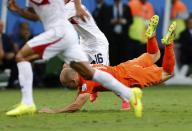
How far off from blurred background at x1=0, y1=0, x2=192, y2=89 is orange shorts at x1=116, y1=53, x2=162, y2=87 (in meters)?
7.76

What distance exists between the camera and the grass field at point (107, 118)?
9.94 m

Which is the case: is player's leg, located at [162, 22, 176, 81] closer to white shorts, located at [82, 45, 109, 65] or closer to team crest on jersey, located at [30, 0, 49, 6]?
white shorts, located at [82, 45, 109, 65]

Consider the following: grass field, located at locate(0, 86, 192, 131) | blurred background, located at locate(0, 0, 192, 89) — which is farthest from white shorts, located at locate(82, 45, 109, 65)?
blurred background, located at locate(0, 0, 192, 89)

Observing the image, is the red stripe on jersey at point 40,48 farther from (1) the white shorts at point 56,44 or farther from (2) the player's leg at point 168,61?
(2) the player's leg at point 168,61

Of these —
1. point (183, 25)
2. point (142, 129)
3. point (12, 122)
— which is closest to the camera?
point (142, 129)

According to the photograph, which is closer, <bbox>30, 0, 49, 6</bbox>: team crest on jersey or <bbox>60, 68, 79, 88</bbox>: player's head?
<bbox>30, 0, 49, 6</bbox>: team crest on jersey

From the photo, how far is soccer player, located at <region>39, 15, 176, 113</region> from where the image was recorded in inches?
476

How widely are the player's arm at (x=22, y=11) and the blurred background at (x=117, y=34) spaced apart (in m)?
8.84

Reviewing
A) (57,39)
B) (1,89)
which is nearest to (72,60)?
(57,39)

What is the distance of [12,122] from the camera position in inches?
418

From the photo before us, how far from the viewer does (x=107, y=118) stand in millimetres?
11117

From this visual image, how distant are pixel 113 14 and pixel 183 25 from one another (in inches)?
86.7

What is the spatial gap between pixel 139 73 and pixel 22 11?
2607 millimetres

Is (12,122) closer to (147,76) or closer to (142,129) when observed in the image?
(142,129)
